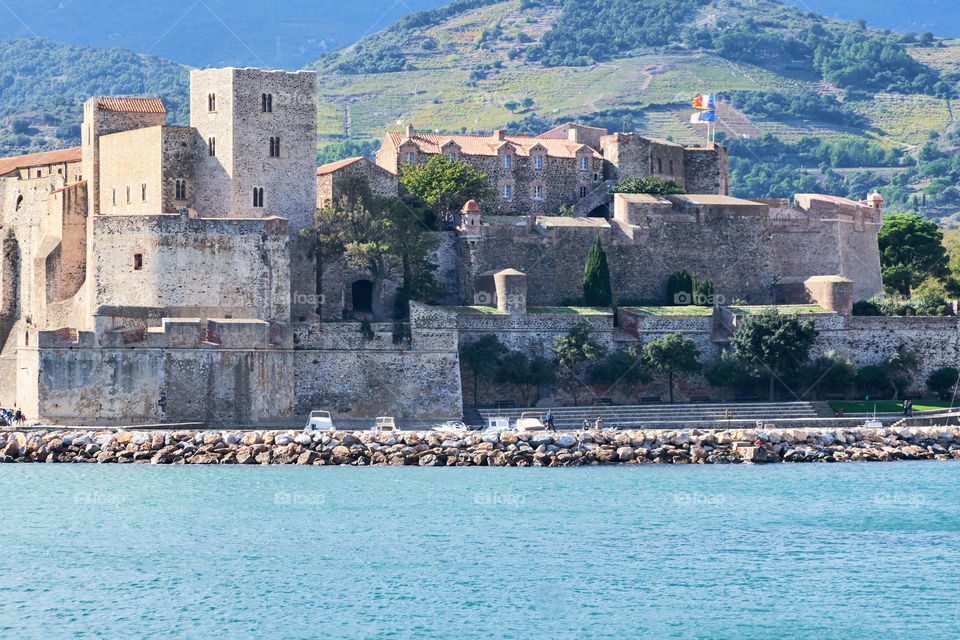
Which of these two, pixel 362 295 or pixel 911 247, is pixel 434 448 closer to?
pixel 362 295

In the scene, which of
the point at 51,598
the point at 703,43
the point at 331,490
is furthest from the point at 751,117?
the point at 51,598

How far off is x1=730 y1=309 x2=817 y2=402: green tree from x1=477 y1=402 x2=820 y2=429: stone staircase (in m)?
1.64

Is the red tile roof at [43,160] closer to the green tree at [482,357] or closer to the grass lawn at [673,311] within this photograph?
the green tree at [482,357]

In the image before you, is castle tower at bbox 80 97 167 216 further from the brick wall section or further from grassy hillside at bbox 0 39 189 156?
grassy hillside at bbox 0 39 189 156

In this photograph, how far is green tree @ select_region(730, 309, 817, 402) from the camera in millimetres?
53438

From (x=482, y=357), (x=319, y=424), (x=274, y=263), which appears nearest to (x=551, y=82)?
(x=482, y=357)

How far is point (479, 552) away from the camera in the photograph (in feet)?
111

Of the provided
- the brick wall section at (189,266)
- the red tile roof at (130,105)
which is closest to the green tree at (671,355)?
the brick wall section at (189,266)

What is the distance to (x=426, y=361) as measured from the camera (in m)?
50.8

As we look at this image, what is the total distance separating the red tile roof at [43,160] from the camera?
2282 inches

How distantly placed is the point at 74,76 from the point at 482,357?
139 m

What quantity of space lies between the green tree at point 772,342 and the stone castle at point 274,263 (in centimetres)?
263

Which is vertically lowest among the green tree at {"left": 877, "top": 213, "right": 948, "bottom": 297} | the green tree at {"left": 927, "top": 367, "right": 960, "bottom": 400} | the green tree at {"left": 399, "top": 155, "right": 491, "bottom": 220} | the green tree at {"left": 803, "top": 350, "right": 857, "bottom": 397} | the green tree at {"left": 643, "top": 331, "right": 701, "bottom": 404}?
the green tree at {"left": 927, "top": 367, "right": 960, "bottom": 400}

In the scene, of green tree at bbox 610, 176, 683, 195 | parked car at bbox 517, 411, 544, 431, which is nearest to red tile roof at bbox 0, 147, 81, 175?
parked car at bbox 517, 411, 544, 431
